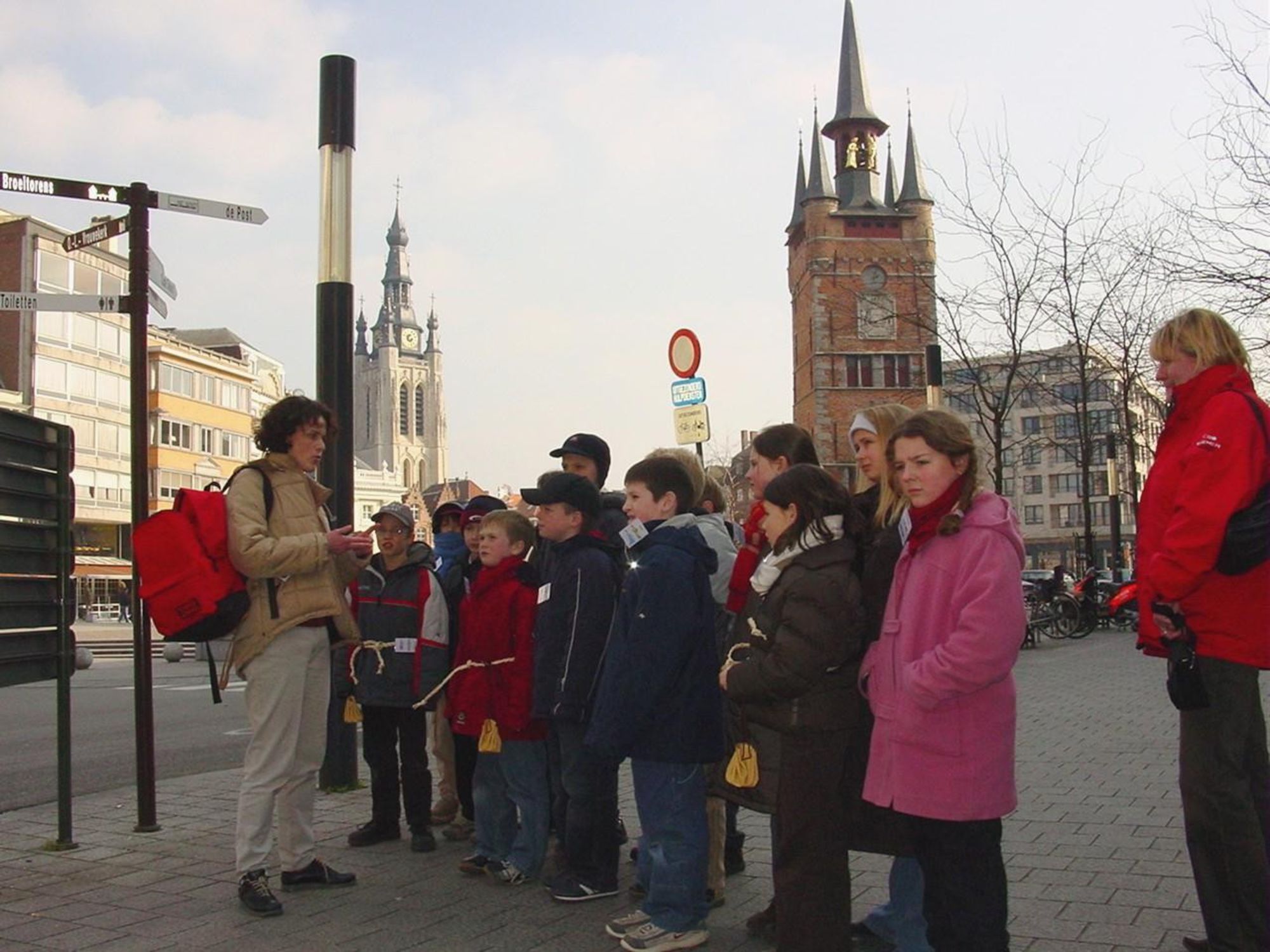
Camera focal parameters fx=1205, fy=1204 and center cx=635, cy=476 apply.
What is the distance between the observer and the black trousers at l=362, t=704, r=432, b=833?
Answer: 6.38 meters

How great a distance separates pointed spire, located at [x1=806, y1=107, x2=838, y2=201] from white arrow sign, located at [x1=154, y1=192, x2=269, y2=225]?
6738 centimetres

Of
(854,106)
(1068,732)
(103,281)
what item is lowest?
(1068,732)

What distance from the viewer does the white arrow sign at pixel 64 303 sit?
21.9 feet

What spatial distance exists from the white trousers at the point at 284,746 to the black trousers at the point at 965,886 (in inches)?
114

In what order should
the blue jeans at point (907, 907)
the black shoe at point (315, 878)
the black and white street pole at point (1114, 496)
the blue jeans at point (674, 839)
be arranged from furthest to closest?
1. the black and white street pole at point (1114, 496)
2. the black shoe at point (315, 878)
3. the blue jeans at point (674, 839)
4. the blue jeans at point (907, 907)

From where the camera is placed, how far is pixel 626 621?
471 cm

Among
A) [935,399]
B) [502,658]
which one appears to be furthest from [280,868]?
[935,399]

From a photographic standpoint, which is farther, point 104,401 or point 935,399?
point 104,401

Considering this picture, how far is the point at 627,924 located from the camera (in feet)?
15.3

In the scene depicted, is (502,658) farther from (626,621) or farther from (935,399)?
(935,399)

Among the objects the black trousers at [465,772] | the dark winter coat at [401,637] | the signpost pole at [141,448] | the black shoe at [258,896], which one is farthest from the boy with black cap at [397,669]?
the black shoe at [258,896]

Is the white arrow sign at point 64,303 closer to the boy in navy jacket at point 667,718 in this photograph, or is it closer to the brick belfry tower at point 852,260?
the boy in navy jacket at point 667,718

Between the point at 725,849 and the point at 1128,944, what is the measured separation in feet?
6.31

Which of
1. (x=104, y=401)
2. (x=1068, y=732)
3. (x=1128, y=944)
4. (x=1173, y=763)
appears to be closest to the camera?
(x=1128, y=944)
